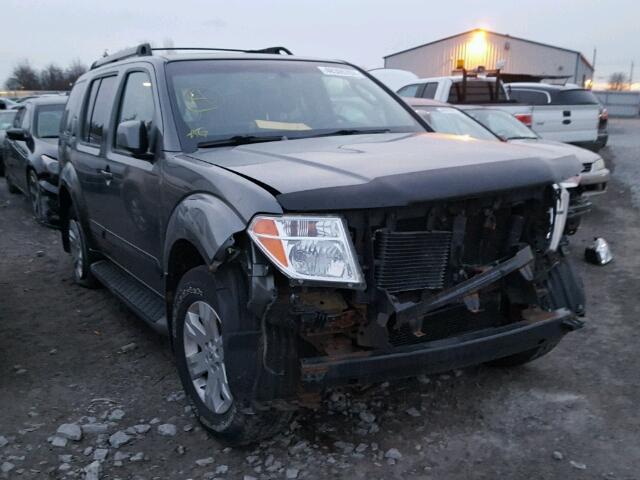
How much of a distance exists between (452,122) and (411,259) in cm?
524

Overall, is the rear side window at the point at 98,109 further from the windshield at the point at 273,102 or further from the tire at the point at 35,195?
the tire at the point at 35,195

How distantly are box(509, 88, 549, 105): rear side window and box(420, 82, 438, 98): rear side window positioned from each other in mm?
2099

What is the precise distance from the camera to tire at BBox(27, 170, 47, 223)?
8.48 m

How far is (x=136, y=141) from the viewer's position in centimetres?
370

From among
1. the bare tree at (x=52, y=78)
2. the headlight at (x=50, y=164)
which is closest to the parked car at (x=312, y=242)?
the headlight at (x=50, y=164)

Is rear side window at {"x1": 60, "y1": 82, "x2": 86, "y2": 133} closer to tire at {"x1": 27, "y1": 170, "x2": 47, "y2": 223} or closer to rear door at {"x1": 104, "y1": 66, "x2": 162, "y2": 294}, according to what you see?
rear door at {"x1": 104, "y1": 66, "x2": 162, "y2": 294}

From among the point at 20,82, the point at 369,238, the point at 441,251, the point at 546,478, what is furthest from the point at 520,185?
the point at 20,82

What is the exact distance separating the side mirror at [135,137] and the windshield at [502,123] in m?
6.09

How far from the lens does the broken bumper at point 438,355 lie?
107 inches

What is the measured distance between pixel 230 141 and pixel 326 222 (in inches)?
49.6

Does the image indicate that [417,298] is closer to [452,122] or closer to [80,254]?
[80,254]

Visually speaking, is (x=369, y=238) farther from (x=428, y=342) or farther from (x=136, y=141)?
(x=136, y=141)

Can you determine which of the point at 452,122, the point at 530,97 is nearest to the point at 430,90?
the point at 530,97

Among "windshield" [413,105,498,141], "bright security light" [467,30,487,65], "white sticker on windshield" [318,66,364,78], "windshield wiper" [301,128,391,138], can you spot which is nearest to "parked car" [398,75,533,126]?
"windshield" [413,105,498,141]
